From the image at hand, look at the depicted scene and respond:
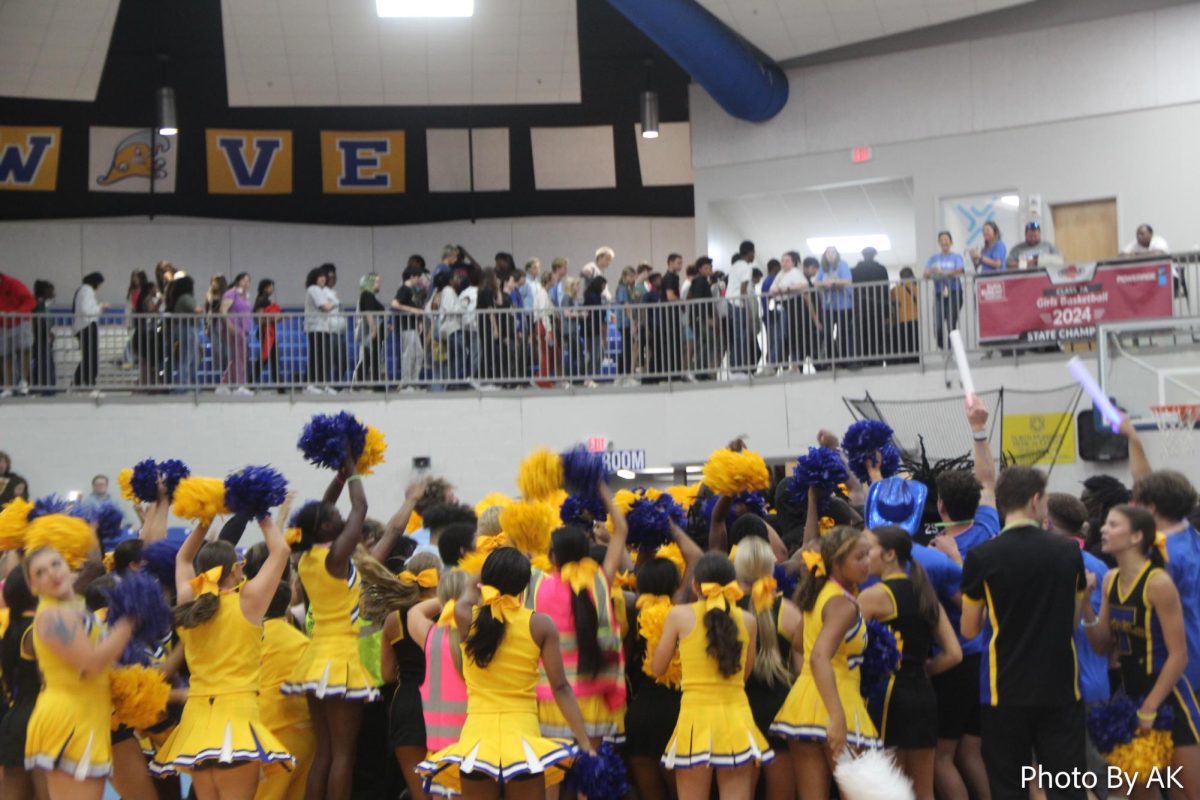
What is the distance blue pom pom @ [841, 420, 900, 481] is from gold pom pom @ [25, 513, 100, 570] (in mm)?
3942

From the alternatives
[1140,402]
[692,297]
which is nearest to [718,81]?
[692,297]

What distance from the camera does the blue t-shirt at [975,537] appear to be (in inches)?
276

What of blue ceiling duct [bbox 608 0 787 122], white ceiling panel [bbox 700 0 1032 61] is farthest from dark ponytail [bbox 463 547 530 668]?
white ceiling panel [bbox 700 0 1032 61]

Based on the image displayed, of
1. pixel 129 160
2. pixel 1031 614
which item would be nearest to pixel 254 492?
pixel 1031 614

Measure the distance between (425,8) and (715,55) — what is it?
4.18 m

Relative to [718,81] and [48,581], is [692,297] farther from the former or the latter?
[48,581]

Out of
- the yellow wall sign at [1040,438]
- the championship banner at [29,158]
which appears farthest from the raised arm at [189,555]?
the championship banner at [29,158]

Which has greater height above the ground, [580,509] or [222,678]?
[580,509]

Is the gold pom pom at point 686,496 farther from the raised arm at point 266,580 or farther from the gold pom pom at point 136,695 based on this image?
the gold pom pom at point 136,695

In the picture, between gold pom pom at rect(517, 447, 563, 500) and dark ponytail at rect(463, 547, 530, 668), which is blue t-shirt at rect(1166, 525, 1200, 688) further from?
dark ponytail at rect(463, 547, 530, 668)

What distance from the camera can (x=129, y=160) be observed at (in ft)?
69.6

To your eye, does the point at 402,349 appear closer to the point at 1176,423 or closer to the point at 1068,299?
the point at 1068,299

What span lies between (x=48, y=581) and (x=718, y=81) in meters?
14.2

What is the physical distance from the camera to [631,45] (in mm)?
20750
